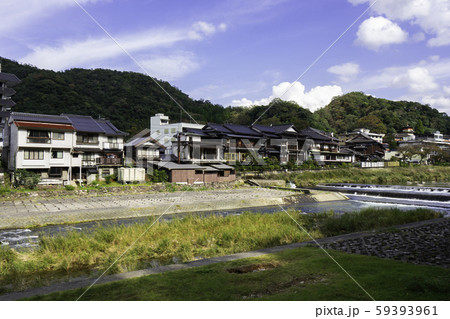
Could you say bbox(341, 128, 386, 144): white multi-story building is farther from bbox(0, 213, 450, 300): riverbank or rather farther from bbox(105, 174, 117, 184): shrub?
bbox(0, 213, 450, 300): riverbank

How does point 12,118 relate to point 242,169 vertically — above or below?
above

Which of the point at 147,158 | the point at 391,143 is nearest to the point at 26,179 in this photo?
the point at 147,158

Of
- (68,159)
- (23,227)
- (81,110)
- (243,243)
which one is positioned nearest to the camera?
(243,243)

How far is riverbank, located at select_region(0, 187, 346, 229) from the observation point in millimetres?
17859

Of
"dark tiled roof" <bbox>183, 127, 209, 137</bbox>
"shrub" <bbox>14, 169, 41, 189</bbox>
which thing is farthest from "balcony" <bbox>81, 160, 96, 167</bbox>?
"dark tiled roof" <bbox>183, 127, 209, 137</bbox>

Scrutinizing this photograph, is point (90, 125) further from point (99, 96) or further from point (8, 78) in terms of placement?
point (99, 96)

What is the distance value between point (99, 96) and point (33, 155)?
38.5 m

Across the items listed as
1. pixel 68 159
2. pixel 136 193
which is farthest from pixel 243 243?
pixel 68 159

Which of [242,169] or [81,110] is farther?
[81,110]

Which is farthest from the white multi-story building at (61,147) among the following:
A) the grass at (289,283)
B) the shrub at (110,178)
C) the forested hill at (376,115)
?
the forested hill at (376,115)

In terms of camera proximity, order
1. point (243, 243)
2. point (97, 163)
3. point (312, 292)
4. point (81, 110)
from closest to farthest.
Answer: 1. point (312, 292)
2. point (243, 243)
3. point (97, 163)
4. point (81, 110)

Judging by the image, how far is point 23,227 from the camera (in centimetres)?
1694

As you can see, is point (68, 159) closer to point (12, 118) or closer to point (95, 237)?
point (12, 118)

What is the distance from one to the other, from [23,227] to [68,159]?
1564cm
